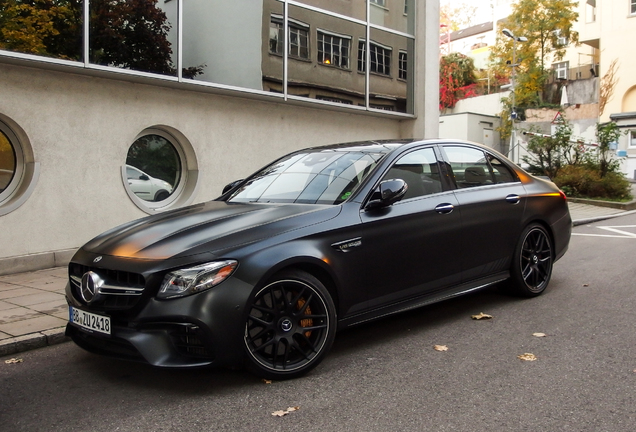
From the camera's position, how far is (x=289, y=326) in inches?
164

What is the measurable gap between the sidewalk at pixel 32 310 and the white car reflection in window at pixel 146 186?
2169mm

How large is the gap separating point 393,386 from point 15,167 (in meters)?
7.01

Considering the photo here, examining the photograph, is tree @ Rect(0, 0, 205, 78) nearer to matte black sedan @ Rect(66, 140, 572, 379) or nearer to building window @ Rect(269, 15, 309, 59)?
building window @ Rect(269, 15, 309, 59)

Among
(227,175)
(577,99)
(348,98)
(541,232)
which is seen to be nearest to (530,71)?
(577,99)

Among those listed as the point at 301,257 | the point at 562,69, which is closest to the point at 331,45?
the point at 301,257

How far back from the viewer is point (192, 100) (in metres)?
11.0

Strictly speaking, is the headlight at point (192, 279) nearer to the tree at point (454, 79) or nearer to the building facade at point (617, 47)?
the building facade at point (617, 47)

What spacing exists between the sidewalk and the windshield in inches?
73.9

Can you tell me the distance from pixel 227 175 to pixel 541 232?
6417 millimetres

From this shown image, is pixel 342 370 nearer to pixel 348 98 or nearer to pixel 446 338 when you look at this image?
pixel 446 338

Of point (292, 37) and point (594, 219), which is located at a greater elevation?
point (292, 37)

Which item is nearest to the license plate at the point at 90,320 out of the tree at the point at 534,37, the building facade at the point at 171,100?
the building facade at the point at 171,100

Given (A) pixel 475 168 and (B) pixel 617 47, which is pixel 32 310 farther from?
(B) pixel 617 47

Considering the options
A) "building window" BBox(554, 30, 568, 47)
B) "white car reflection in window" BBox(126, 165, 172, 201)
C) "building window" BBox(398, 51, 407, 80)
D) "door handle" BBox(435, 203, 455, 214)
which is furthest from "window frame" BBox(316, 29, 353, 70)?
"building window" BBox(554, 30, 568, 47)
